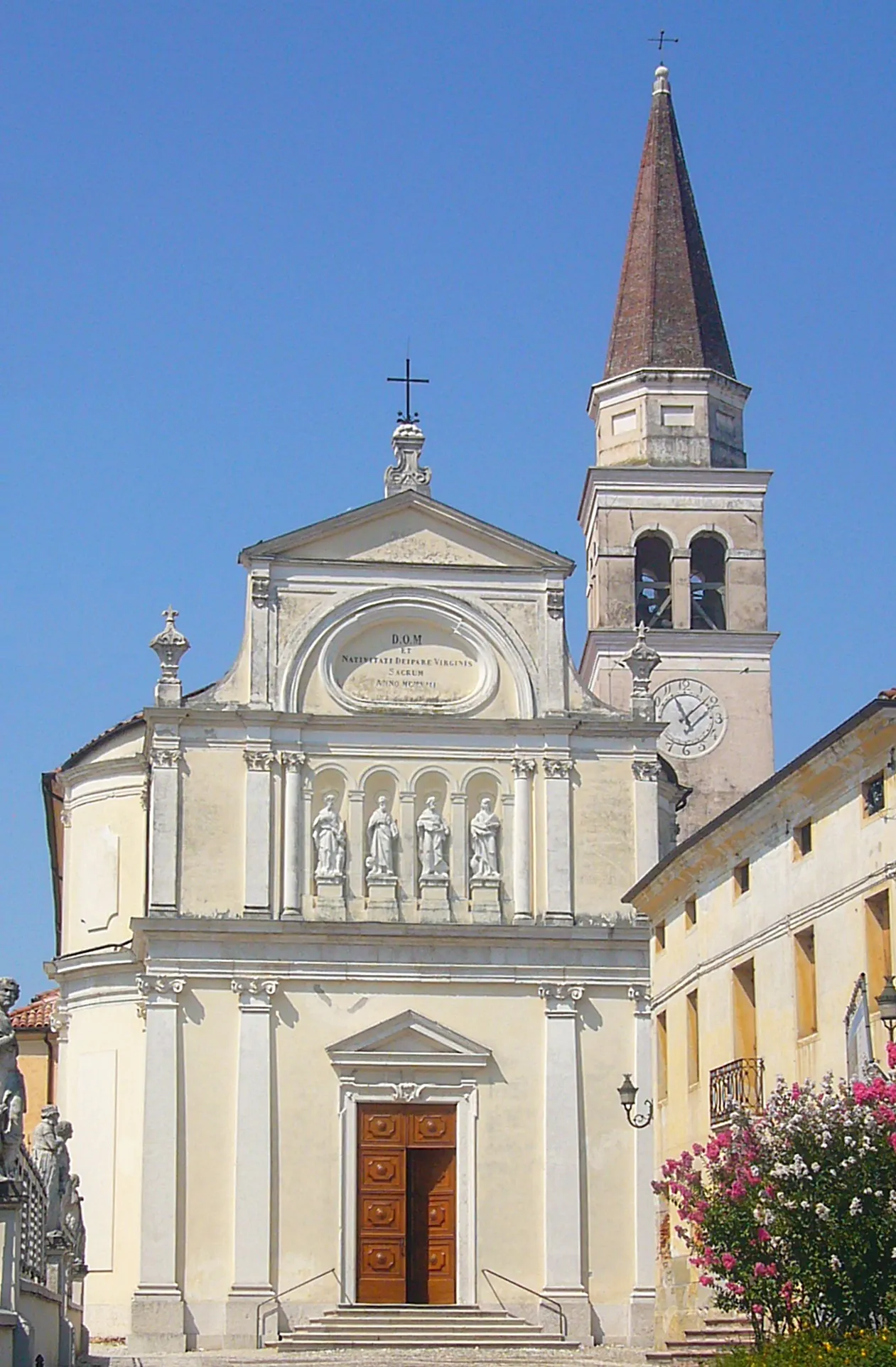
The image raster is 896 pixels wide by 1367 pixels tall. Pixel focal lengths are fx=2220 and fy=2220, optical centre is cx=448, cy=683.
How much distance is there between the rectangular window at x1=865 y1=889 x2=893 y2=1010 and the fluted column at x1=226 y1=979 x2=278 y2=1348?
15286mm

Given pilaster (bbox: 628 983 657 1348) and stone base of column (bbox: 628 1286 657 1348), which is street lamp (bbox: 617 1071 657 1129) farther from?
stone base of column (bbox: 628 1286 657 1348)

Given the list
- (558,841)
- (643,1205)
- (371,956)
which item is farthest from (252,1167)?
(558,841)

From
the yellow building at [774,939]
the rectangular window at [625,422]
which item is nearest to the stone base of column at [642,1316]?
the yellow building at [774,939]

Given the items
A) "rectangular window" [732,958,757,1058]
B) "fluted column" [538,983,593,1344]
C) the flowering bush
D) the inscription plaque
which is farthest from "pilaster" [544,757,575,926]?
the flowering bush

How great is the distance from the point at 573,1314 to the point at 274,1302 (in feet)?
15.7

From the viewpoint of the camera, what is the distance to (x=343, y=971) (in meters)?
36.9

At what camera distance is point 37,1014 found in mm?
49000

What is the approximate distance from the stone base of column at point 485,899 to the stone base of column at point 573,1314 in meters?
6.11

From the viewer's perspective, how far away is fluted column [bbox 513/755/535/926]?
37562 millimetres

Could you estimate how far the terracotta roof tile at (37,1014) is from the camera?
47750 mm

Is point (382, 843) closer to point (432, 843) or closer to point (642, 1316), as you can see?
point (432, 843)

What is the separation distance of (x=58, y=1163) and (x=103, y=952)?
36.0 ft

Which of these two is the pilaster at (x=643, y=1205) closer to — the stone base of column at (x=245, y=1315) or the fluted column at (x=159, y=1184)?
the stone base of column at (x=245, y=1315)

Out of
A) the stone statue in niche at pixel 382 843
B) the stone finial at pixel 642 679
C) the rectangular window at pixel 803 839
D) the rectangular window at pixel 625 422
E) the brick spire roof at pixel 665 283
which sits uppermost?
the brick spire roof at pixel 665 283
